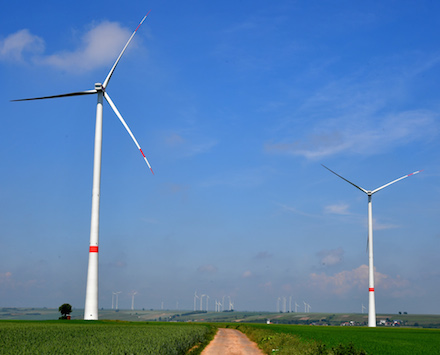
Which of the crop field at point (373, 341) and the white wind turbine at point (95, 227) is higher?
the white wind turbine at point (95, 227)

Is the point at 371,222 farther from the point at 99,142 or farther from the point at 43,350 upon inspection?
the point at 43,350

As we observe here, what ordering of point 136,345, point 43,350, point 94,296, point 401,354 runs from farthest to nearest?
point 94,296
point 401,354
point 136,345
point 43,350

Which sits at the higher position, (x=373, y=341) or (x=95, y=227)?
(x=95, y=227)

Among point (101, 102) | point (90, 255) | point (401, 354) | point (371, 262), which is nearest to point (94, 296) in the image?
point (90, 255)

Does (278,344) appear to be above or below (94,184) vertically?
below

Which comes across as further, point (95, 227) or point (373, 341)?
point (95, 227)

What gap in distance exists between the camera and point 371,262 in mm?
115500

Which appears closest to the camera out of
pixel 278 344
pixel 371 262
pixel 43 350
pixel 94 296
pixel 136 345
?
pixel 43 350

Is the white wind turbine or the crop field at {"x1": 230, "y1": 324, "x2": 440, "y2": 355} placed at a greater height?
the white wind turbine

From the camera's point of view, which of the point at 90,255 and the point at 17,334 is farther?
the point at 90,255

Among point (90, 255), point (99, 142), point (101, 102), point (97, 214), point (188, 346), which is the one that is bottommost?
point (188, 346)

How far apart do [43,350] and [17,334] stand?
14.8 metres

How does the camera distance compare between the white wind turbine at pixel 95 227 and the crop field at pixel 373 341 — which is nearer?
the crop field at pixel 373 341

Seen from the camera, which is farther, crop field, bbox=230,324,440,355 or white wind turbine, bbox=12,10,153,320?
white wind turbine, bbox=12,10,153,320
